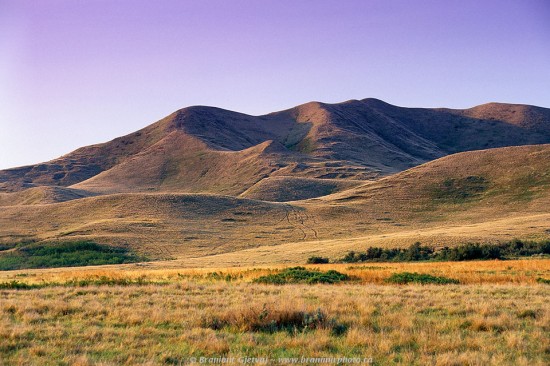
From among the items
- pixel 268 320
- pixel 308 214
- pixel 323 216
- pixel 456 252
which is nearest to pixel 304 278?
pixel 268 320

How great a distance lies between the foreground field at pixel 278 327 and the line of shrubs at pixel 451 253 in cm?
2397

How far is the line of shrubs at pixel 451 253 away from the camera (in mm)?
39531

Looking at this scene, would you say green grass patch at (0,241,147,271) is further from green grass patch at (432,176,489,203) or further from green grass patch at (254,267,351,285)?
green grass patch at (432,176,489,203)

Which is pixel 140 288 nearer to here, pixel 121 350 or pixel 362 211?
pixel 121 350

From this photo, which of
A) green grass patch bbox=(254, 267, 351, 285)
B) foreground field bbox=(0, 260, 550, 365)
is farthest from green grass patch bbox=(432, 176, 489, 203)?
foreground field bbox=(0, 260, 550, 365)

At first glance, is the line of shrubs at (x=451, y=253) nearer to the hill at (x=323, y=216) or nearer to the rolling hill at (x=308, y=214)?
the rolling hill at (x=308, y=214)

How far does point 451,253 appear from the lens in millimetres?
41000

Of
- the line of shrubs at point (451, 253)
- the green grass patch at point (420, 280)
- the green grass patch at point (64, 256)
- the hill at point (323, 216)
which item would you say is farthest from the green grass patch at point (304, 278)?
the green grass patch at point (64, 256)

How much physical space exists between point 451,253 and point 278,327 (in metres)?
33.1

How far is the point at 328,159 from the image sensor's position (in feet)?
643

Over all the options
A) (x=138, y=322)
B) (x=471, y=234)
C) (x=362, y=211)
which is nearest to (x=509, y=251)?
(x=471, y=234)

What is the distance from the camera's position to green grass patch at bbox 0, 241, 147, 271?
199 feet

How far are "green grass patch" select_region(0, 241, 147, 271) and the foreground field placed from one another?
155 feet

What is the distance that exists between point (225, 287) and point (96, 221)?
74.7m
